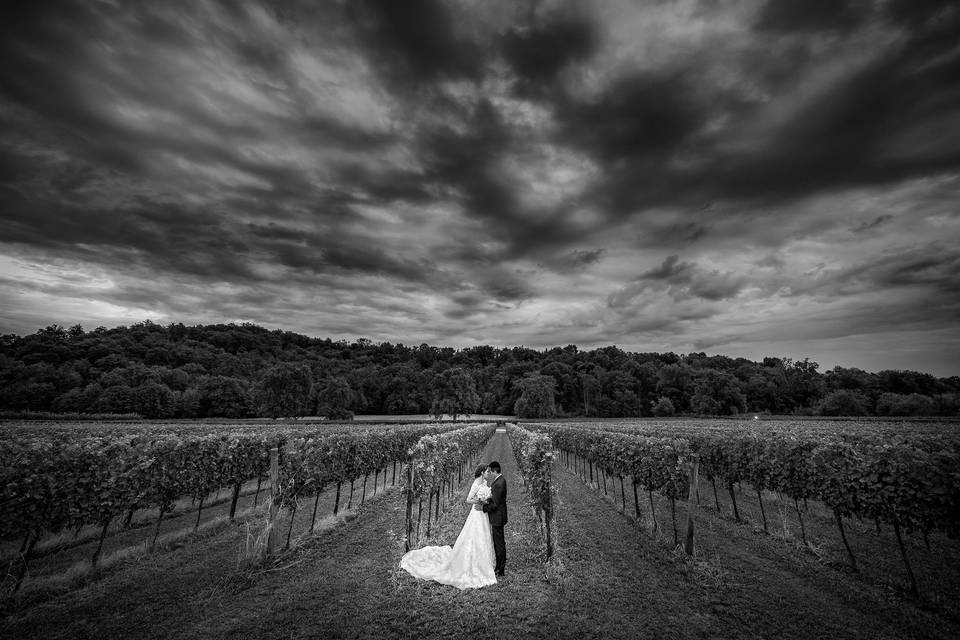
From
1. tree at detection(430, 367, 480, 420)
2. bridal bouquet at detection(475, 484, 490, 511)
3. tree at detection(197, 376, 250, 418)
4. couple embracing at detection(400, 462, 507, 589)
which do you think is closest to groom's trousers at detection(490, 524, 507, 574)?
couple embracing at detection(400, 462, 507, 589)

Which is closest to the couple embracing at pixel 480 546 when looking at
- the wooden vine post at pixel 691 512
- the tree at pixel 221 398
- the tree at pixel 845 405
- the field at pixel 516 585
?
the field at pixel 516 585

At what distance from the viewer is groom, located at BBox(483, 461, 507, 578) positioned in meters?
8.73

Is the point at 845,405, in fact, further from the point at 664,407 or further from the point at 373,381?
the point at 373,381

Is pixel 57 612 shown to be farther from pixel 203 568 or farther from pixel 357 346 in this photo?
pixel 357 346

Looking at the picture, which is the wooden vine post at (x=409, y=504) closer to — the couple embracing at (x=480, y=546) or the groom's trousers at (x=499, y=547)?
the couple embracing at (x=480, y=546)

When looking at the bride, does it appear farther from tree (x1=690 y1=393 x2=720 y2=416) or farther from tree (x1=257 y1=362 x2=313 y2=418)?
tree (x1=690 y1=393 x2=720 y2=416)

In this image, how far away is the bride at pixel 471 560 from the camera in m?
8.41

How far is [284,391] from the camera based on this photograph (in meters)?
62.7

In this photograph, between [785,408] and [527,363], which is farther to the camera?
[527,363]

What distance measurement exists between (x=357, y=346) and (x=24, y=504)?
503ft

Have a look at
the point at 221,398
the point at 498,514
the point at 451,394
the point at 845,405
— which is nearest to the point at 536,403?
the point at 451,394

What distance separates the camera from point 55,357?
239 feet

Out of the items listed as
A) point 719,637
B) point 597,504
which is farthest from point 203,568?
point 597,504

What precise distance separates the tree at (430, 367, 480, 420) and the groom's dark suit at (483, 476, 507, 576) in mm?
71488
